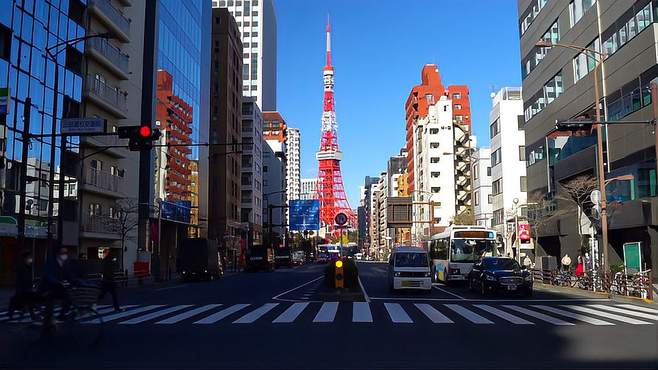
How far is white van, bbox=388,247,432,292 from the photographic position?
995 inches

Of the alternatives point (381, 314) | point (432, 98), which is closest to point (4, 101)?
point (381, 314)

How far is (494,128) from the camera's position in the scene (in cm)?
6588

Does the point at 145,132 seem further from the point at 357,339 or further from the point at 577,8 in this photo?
the point at 577,8

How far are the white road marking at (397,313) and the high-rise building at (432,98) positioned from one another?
9947 cm

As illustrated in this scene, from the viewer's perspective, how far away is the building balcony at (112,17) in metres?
39.8

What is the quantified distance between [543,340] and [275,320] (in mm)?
6638

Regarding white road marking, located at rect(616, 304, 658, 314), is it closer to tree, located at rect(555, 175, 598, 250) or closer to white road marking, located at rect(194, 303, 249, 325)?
white road marking, located at rect(194, 303, 249, 325)

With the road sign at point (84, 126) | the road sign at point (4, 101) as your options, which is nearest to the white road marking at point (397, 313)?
the road sign at point (84, 126)

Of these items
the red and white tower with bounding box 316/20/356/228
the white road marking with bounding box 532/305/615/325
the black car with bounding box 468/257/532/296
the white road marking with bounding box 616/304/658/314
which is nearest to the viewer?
the white road marking with bounding box 532/305/615/325

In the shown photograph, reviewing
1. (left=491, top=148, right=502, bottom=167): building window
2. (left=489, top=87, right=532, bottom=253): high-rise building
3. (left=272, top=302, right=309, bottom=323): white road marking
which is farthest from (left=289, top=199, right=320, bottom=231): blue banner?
(left=272, top=302, right=309, bottom=323): white road marking

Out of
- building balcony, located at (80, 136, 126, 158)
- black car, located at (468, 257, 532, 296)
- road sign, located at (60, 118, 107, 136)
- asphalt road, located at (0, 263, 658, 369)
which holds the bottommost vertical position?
asphalt road, located at (0, 263, 658, 369)

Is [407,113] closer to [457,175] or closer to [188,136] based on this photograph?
[457,175]

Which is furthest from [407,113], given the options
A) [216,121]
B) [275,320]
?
[275,320]

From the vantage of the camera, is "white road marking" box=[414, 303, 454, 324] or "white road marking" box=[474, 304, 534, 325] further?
"white road marking" box=[414, 303, 454, 324]
